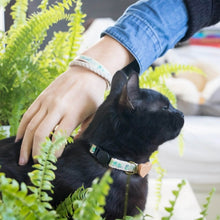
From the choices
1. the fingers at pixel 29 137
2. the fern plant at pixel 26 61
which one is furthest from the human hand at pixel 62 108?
the fern plant at pixel 26 61

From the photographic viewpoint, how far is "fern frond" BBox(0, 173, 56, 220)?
276 millimetres

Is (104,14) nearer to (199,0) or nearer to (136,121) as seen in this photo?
(199,0)

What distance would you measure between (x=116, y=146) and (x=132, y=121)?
0.15ft

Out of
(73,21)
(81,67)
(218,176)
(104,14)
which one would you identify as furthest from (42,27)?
(104,14)

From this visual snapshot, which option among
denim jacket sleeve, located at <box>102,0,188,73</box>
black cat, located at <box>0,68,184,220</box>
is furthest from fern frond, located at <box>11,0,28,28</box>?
black cat, located at <box>0,68,184,220</box>

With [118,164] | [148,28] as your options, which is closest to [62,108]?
[118,164]

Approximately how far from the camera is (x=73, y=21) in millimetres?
748

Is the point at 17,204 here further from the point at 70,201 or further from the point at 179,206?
the point at 179,206

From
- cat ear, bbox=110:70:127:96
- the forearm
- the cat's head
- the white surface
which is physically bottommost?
the white surface

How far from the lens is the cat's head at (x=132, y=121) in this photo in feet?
1.68

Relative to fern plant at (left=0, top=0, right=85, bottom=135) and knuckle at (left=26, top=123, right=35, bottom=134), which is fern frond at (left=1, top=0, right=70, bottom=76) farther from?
knuckle at (left=26, top=123, right=35, bottom=134)

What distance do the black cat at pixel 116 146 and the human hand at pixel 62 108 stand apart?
0.03 meters

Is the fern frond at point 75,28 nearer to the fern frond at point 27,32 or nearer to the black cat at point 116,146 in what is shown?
the fern frond at point 27,32

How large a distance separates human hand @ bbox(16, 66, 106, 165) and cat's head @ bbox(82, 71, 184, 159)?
35 millimetres
